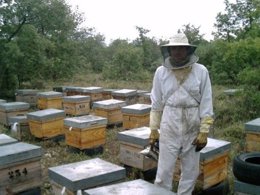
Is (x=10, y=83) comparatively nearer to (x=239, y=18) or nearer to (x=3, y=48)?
(x=3, y=48)

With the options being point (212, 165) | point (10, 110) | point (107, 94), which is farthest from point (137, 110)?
point (107, 94)

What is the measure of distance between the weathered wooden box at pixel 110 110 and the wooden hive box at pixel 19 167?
3781 mm

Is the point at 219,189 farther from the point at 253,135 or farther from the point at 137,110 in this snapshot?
the point at 137,110

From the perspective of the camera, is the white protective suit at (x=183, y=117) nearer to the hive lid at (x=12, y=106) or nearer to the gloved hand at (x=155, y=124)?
the gloved hand at (x=155, y=124)

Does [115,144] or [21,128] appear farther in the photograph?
[21,128]

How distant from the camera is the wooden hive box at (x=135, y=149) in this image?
458cm

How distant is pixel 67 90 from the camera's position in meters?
11.3

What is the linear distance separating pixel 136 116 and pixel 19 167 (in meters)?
3.33

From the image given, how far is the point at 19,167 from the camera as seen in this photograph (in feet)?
12.7

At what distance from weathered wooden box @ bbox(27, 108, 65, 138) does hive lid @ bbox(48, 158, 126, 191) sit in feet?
10.7

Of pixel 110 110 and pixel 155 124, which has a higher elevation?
pixel 155 124

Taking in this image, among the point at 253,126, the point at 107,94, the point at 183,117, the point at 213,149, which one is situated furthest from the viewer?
the point at 107,94

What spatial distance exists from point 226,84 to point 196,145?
12059 mm

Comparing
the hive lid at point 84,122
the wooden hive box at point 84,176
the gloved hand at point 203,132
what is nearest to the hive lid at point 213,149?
the gloved hand at point 203,132
